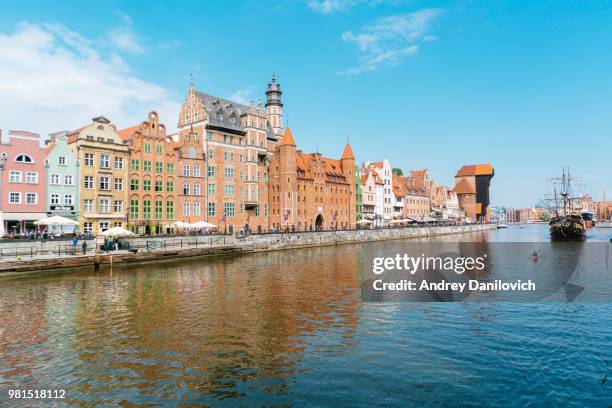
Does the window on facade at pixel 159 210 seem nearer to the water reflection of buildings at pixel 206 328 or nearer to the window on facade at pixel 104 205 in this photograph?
the window on facade at pixel 104 205

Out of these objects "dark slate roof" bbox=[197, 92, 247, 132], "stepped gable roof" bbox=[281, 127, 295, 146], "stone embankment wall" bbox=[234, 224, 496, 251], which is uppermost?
"dark slate roof" bbox=[197, 92, 247, 132]

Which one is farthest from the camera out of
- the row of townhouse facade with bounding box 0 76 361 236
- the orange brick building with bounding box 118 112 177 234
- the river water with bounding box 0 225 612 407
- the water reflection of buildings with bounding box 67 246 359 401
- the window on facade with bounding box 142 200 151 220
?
the window on facade with bounding box 142 200 151 220

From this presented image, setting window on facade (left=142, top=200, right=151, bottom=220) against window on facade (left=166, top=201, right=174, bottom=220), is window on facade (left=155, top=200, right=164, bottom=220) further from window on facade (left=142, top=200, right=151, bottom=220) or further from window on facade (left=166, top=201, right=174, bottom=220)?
window on facade (left=142, top=200, right=151, bottom=220)

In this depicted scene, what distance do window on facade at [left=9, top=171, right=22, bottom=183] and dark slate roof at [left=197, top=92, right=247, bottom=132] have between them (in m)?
32.1

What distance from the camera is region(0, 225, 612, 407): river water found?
13828 mm

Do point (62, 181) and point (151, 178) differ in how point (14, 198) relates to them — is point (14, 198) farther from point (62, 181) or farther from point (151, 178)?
point (151, 178)

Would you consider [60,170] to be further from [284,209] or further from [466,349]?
[466,349]

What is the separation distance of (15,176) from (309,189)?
2333 inches

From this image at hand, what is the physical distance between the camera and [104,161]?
61.1 meters

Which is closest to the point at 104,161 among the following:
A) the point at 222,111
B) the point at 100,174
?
the point at 100,174

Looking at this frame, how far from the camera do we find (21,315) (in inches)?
949

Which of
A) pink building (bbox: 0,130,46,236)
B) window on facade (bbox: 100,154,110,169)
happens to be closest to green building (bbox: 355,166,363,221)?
window on facade (bbox: 100,154,110,169)

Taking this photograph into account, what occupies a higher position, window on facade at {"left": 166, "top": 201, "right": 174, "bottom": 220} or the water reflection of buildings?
window on facade at {"left": 166, "top": 201, "right": 174, "bottom": 220}

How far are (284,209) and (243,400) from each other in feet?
243
